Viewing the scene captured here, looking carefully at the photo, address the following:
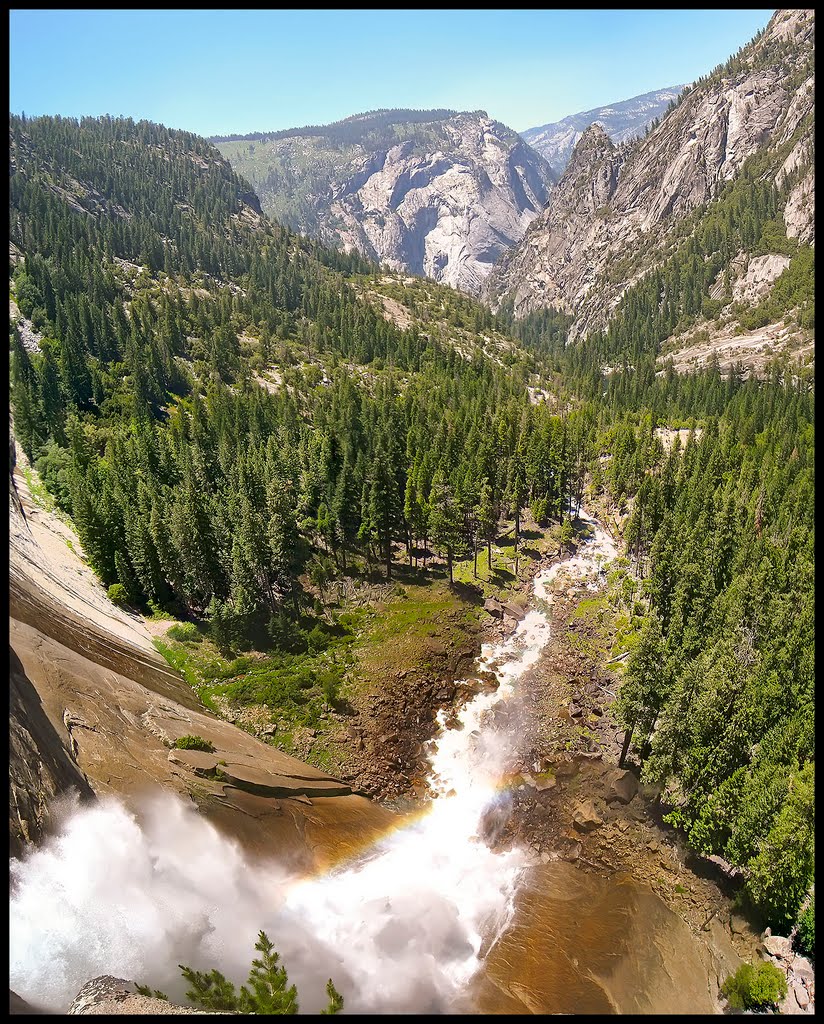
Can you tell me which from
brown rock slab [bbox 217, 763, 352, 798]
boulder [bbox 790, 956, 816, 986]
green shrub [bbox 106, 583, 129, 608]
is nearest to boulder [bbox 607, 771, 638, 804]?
boulder [bbox 790, 956, 816, 986]

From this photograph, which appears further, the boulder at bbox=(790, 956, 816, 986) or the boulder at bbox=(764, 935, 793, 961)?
the boulder at bbox=(764, 935, 793, 961)

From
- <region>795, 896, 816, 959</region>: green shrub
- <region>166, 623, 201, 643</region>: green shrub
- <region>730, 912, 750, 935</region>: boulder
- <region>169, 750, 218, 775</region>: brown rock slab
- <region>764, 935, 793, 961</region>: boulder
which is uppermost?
<region>169, 750, 218, 775</region>: brown rock slab

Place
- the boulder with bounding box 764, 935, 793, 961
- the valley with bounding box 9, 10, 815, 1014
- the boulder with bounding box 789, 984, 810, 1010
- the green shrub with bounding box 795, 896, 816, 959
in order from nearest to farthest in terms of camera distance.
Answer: the boulder with bounding box 789, 984, 810, 1010, the valley with bounding box 9, 10, 815, 1014, the green shrub with bounding box 795, 896, 816, 959, the boulder with bounding box 764, 935, 793, 961

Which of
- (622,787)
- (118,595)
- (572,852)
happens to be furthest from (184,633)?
(622,787)

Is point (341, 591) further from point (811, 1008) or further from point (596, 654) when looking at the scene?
point (811, 1008)

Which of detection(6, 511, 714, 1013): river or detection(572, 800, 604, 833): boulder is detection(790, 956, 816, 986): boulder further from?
detection(572, 800, 604, 833): boulder

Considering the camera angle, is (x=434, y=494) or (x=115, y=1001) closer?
(x=115, y=1001)

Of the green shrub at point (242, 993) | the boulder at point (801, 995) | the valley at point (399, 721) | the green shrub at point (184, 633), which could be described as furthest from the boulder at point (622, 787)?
the green shrub at point (184, 633)

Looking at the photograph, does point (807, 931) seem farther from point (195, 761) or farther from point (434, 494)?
point (434, 494)
